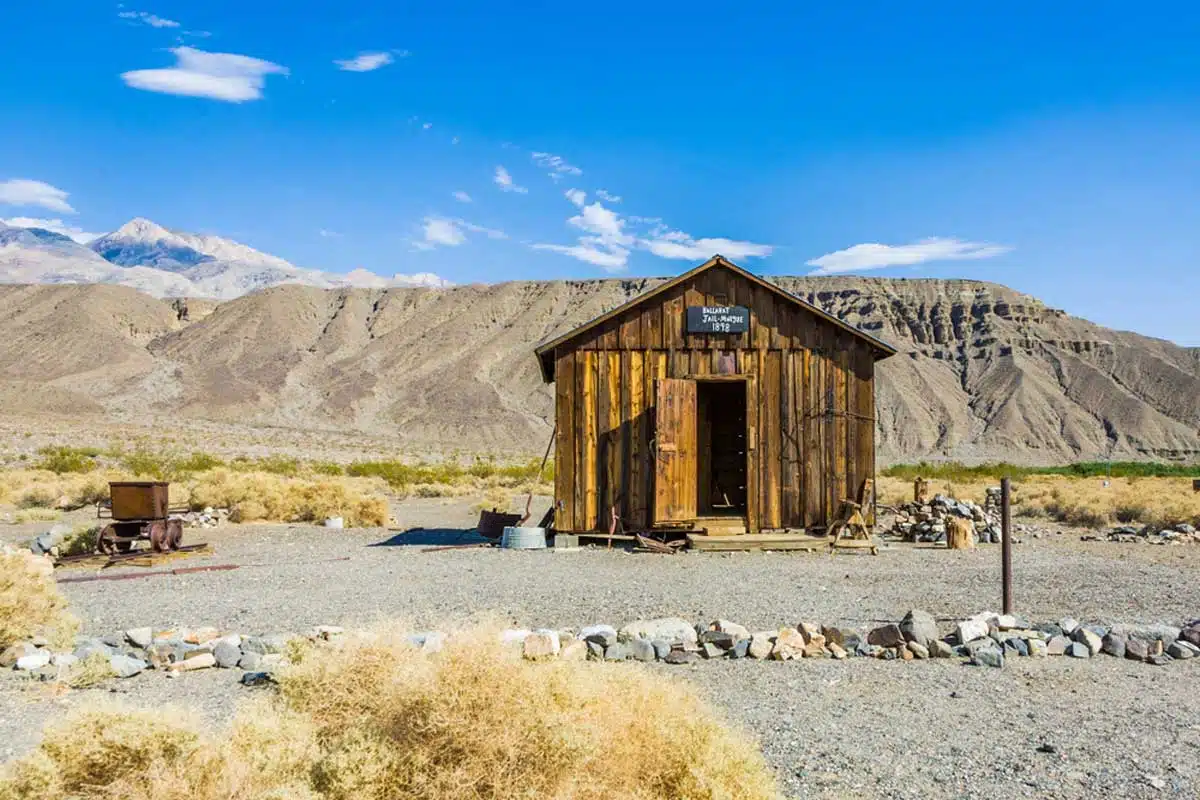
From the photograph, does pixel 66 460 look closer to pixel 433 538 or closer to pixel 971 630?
pixel 433 538

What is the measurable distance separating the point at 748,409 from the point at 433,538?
246 inches

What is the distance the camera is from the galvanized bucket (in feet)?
48.9

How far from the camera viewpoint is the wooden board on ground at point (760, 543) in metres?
14.5

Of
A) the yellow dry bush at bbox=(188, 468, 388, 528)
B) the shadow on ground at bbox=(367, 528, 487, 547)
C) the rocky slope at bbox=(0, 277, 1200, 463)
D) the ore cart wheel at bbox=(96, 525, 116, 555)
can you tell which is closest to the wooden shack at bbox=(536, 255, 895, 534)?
the shadow on ground at bbox=(367, 528, 487, 547)

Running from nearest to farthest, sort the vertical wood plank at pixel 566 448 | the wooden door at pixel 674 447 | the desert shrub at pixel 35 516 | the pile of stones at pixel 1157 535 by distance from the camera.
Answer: the wooden door at pixel 674 447 → the vertical wood plank at pixel 566 448 → the pile of stones at pixel 1157 535 → the desert shrub at pixel 35 516

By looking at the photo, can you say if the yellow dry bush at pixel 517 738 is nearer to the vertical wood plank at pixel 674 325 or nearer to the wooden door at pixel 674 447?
the wooden door at pixel 674 447

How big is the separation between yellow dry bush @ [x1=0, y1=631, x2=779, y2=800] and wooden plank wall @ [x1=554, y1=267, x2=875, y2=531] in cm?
1110

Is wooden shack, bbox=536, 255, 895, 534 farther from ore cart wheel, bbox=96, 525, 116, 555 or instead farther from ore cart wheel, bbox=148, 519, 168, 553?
ore cart wheel, bbox=96, 525, 116, 555

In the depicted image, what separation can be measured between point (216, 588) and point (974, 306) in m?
87.1

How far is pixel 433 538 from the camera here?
17.0 metres

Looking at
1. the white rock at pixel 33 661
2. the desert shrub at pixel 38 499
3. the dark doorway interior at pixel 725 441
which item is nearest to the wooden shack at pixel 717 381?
the dark doorway interior at pixel 725 441

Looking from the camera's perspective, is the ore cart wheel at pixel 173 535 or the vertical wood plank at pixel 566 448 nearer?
the ore cart wheel at pixel 173 535

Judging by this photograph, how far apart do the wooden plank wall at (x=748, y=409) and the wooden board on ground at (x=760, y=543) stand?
0.36m

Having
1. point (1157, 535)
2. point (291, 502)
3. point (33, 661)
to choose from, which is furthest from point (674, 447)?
point (1157, 535)
